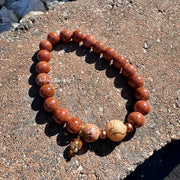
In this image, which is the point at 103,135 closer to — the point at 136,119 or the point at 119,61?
the point at 136,119

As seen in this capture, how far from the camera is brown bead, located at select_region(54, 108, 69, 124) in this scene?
5.65 feet

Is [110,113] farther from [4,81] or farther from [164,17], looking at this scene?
[164,17]

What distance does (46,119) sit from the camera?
1.82 metres

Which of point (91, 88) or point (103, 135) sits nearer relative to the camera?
point (103, 135)

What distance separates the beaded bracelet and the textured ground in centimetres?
9

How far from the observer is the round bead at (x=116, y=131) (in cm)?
166

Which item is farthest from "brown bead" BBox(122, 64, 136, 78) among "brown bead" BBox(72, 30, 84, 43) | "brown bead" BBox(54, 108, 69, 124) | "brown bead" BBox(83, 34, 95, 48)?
"brown bead" BBox(54, 108, 69, 124)

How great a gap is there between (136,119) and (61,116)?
57 cm

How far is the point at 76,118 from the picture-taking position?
1750 millimetres

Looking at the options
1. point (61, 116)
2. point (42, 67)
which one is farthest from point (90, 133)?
point (42, 67)

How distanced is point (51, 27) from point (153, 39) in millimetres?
1031

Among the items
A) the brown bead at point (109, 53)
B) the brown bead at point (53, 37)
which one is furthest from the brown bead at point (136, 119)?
the brown bead at point (53, 37)

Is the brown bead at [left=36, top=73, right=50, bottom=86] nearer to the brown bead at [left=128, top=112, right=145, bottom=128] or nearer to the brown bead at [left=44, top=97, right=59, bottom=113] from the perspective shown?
the brown bead at [left=44, top=97, right=59, bottom=113]

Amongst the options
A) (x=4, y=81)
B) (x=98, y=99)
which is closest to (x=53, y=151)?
(x=98, y=99)
